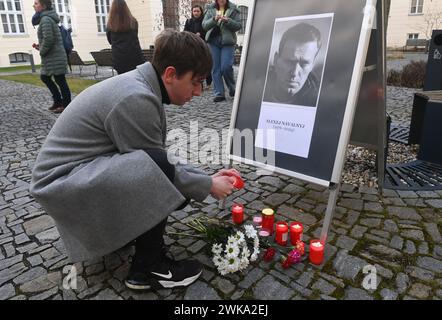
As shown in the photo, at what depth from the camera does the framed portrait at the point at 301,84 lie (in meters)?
2.11

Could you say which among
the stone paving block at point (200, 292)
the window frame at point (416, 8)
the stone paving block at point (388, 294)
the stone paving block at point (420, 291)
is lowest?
the stone paving block at point (200, 292)

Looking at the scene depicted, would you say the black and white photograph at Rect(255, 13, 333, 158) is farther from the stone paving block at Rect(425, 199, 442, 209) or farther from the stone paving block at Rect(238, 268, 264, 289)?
the stone paving block at Rect(425, 199, 442, 209)

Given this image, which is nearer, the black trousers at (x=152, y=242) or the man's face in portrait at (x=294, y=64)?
the black trousers at (x=152, y=242)

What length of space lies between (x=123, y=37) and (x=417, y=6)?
24.9 metres

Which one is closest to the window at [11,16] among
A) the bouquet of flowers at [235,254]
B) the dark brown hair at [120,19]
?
the dark brown hair at [120,19]

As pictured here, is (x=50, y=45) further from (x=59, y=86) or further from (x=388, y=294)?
(x=388, y=294)

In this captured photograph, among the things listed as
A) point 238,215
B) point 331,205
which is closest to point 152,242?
point 238,215

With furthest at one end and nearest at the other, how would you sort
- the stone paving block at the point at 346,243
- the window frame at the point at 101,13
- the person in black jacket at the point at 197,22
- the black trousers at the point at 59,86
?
the window frame at the point at 101,13 < the person in black jacket at the point at 197,22 < the black trousers at the point at 59,86 < the stone paving block at the point at 346,243

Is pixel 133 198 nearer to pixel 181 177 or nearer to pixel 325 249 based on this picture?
pixel 181 177

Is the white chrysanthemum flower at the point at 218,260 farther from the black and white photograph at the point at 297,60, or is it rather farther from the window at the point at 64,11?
the window at the point at 64,11

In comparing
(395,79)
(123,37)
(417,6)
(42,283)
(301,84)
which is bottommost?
(42,283)

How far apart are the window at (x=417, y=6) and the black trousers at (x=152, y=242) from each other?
1097 inches

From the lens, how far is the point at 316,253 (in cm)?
211
